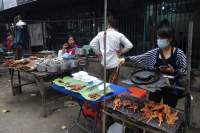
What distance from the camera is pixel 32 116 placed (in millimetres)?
4996

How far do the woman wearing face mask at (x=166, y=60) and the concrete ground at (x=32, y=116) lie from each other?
1.21m

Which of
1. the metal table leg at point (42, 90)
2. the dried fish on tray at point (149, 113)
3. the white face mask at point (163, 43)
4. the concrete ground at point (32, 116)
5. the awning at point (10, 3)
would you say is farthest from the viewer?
the awning at point (10, 3)

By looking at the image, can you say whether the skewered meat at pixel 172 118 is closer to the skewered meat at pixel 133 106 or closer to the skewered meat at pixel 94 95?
the skewered meat at pixel 133 106

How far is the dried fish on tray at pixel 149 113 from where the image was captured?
8.45 feet

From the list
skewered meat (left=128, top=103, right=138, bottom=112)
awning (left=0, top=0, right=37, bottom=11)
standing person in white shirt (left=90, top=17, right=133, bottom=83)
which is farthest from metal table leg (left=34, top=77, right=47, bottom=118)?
awning (left=0, top=0, right=37, bottom=11)

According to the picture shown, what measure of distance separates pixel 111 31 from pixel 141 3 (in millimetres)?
3060

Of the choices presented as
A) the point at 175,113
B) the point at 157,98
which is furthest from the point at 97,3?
the point at 175,113

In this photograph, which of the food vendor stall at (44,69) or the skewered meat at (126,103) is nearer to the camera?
the skewered meat at (126,103)

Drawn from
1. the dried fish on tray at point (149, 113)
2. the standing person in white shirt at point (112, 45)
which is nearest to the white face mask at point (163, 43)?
the dried fish on tray at point (149, 113)

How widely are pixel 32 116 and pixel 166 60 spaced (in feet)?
10.4

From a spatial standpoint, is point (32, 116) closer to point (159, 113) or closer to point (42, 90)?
point (42, 90)

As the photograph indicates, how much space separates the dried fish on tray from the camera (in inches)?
101

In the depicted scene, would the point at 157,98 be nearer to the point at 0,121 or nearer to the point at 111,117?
the point at 111,117

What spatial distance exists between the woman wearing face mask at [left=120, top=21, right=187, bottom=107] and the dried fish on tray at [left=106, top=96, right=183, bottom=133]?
1.43 feet
